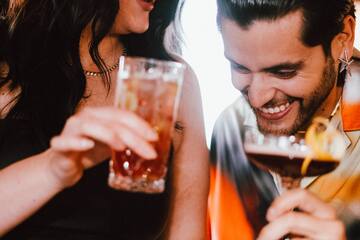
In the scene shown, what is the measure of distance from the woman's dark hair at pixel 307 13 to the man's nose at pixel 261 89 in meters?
0.21

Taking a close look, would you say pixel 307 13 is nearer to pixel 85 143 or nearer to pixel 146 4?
pixel 146 4

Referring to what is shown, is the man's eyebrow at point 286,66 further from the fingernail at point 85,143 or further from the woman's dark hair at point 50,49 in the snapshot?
the fingernail at point 85,143

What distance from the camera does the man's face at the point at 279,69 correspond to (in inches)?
75.7

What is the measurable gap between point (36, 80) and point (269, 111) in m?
0.93

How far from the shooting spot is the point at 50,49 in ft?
5.74

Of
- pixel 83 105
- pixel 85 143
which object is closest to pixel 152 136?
pixel 85 143

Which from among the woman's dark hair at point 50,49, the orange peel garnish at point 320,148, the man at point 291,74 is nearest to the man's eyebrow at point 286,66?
the man at point 291,74

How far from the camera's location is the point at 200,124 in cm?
185

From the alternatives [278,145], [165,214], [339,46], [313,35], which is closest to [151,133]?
[278,145]

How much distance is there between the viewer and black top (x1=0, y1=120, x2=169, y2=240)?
4.90ft

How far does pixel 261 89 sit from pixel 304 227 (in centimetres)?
84

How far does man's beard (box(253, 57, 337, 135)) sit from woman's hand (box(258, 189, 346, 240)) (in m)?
0.86

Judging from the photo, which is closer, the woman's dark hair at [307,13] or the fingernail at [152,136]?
the fingernail at [152,136]

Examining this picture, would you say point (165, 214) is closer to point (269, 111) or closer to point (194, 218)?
point (194, 218)
